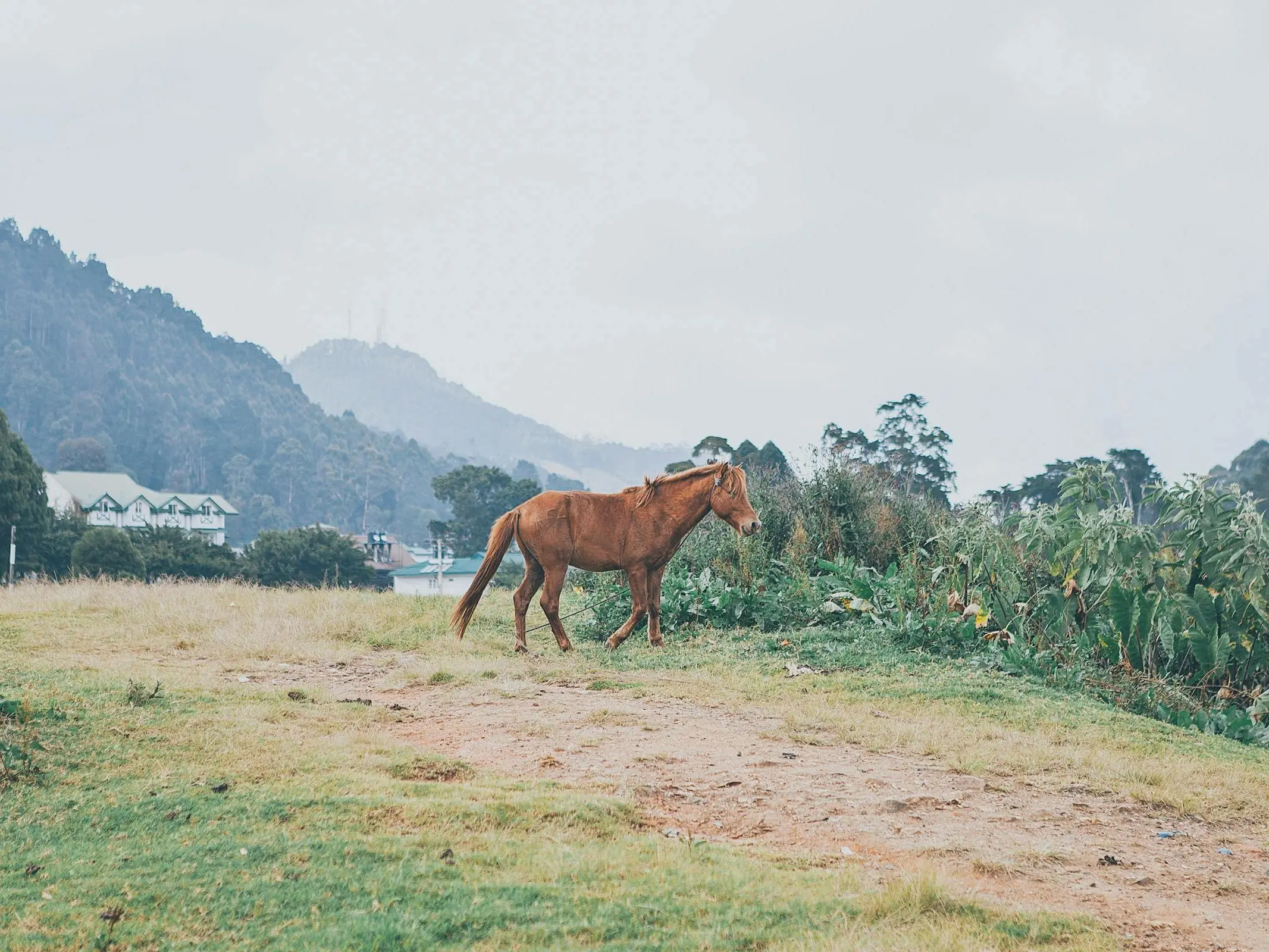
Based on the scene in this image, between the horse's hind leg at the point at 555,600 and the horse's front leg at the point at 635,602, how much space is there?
48 centimetres

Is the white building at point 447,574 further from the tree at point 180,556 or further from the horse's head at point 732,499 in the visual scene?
the horse's head at point 732,499

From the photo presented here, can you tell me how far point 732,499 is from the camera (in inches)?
434

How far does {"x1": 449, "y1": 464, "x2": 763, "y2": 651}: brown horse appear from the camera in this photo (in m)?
11.0

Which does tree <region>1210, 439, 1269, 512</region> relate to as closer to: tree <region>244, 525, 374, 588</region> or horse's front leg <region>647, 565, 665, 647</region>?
horse's front leg <region>647, 565, 665, 647</region>

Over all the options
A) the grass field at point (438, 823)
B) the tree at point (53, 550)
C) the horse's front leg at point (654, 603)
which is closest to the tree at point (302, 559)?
the tree at point (53, 550)

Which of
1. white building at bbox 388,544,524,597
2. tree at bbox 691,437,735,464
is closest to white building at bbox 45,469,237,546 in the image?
white building at bbox 388,544,524,597

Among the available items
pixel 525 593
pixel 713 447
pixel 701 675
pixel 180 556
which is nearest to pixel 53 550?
pixel 180 556

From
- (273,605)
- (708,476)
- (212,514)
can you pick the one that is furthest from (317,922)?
(212,514)

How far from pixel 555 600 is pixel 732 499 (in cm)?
206

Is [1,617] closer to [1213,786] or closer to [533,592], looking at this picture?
[533,592]

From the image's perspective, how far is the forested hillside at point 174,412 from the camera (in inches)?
4764

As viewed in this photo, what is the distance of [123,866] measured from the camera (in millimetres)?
4148

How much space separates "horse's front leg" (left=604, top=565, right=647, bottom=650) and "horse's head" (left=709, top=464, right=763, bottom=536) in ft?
3.26

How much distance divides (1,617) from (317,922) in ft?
37.8
